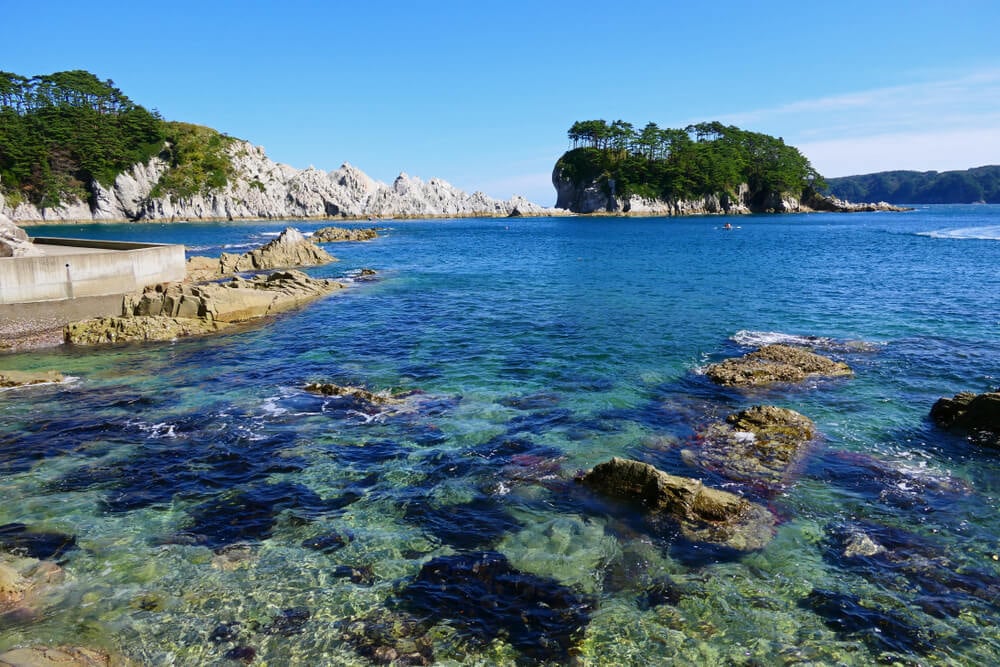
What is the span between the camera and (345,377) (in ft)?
64.3

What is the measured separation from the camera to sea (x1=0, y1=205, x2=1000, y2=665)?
7.59 metres

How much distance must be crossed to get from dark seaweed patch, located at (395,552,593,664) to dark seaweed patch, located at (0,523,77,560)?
593 cm

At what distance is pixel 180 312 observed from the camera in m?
27.2

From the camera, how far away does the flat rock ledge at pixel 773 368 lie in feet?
60.1

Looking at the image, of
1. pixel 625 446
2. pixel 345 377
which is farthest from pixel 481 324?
pixel 625 446

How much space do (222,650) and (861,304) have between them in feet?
118

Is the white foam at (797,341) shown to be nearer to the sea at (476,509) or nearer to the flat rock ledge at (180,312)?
the sea at (476,509)

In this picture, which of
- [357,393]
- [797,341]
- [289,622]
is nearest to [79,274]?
[357,393]

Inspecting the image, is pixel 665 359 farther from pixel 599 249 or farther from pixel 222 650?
pixel 599 249

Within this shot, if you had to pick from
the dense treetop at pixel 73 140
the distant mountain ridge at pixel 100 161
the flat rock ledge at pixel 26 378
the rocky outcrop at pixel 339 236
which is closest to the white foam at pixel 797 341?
the flat rock ledge at pixel 26 378

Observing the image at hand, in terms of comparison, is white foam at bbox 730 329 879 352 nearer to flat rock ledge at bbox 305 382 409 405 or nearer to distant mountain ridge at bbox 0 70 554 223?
flat rock ledge at bbox 305 382 409 405

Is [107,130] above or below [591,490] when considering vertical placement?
above

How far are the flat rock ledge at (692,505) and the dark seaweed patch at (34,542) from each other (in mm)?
9458

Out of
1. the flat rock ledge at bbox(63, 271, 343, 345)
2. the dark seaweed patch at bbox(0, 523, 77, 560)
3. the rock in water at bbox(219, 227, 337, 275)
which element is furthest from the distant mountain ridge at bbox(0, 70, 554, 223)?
Answer: the dark seaweed patch at bbox(0, 523, 77, 560)
